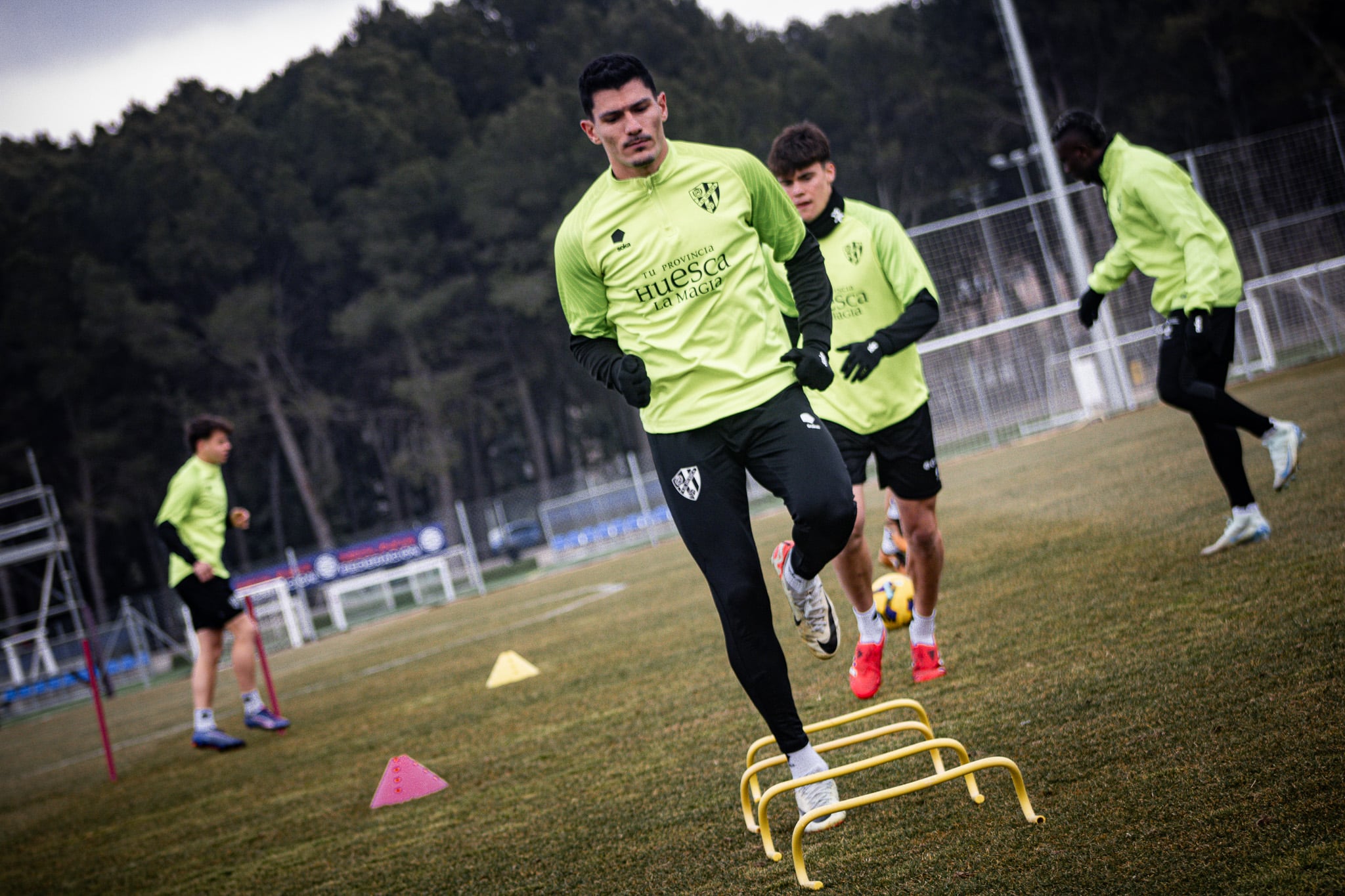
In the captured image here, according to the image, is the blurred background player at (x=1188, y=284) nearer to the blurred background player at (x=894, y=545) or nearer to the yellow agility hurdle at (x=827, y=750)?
the blurred background player at (x=894, y=545)

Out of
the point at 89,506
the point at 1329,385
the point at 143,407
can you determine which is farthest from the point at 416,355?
the point at 1329,385

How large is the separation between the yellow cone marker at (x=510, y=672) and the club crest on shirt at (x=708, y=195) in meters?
5.56

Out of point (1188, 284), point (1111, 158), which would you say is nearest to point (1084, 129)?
Result: point (1111, 158)

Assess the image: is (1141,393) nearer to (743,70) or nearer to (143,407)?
(743,70)

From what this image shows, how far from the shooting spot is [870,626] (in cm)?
476

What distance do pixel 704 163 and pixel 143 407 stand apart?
150 feet

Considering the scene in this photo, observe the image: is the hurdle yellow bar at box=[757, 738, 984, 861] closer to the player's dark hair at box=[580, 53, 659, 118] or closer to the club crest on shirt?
the club crest on shirt

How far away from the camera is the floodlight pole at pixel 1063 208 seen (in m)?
19.1

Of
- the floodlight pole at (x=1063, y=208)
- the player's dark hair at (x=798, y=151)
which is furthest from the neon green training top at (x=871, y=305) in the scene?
the floodlight pole at (x=1063, y=208)

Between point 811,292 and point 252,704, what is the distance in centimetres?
690

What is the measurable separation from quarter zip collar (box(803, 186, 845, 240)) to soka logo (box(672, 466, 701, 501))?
1.92 meters

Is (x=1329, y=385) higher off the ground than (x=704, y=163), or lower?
lower

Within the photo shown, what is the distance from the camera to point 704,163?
343 centimetres

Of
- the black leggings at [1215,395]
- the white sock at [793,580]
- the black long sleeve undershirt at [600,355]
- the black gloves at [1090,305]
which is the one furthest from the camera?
the black gloves at [1090,305]
